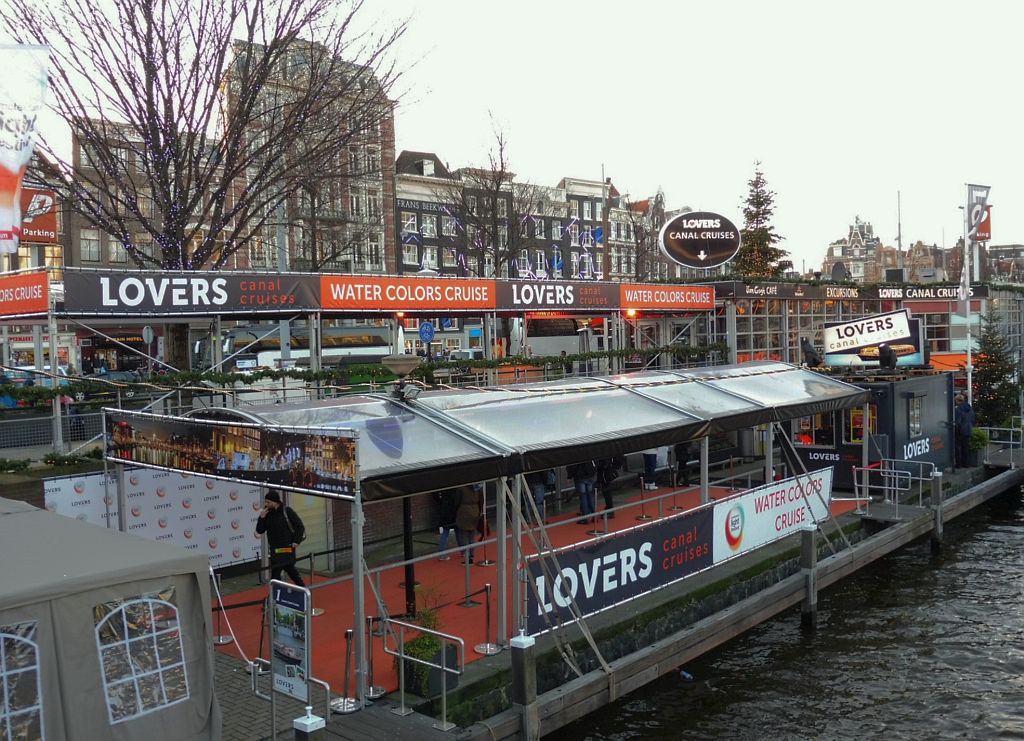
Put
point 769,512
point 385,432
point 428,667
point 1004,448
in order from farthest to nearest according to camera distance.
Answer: point 1004,448, point 769,512, point 385,432, point 428,667

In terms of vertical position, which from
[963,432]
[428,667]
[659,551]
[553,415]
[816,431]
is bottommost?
[428,667]

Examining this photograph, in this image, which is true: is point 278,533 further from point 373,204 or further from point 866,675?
point 373,204

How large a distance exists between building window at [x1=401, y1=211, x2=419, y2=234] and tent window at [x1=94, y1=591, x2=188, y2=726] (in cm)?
5868

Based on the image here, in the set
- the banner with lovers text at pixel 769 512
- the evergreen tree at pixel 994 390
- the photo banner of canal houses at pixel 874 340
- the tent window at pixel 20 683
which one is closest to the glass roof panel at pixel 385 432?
A: the tent window at pixel 20 683

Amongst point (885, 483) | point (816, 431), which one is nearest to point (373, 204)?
point (816, 431)

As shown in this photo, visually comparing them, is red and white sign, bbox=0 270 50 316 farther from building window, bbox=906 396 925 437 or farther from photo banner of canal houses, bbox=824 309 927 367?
building window, bbox=906 396 925 437

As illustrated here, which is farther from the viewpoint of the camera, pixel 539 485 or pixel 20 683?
pixel 539 485

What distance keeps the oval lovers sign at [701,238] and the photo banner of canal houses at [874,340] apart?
8.04 m

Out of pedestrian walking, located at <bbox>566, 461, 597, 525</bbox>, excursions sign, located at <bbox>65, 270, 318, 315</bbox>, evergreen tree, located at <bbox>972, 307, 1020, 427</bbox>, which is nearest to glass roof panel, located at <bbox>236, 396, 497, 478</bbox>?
excursions sign, located at <bbox>65, 270, 318, 315</bbox>

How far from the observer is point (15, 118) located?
11.0 meters

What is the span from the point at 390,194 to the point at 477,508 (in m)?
48.4

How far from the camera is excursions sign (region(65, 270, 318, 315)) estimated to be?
16344 millimetres

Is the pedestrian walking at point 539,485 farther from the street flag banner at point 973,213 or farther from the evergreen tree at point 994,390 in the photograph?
the street flag banner at point 973,213

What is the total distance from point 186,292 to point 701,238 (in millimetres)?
21328
